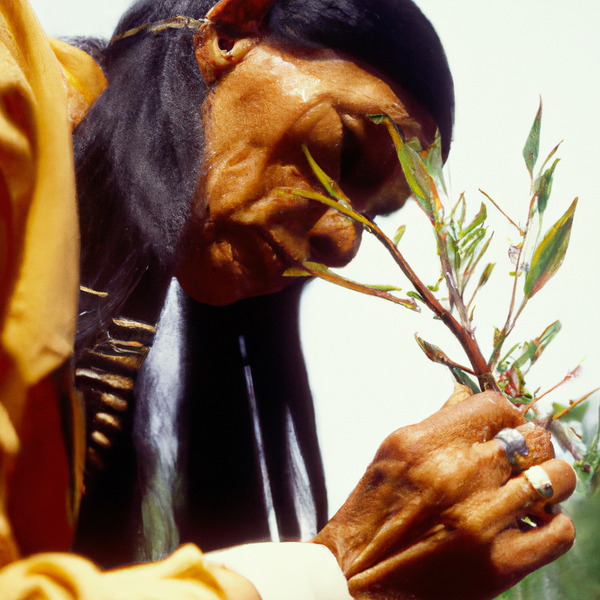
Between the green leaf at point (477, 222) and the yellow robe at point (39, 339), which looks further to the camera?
the green leaf at point (477, 222)

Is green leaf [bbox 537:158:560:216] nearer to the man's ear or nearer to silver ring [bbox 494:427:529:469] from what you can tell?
silver ring [bbox 494:427:529:469]

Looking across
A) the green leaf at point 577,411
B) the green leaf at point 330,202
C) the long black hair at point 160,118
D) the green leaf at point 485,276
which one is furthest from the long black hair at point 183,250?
the green leaf at point 577,411

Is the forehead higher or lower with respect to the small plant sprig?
higher

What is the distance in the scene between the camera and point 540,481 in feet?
1.82

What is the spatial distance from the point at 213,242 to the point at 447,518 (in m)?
0.45

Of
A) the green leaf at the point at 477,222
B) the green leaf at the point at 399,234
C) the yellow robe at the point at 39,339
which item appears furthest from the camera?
the green leaf at the point at 399,234

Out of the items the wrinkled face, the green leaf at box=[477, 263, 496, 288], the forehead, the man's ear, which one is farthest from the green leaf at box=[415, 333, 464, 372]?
the man's ear

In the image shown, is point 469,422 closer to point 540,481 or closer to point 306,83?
point 540,481

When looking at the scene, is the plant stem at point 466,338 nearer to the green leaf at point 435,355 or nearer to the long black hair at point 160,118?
the green leaf at point 435,355

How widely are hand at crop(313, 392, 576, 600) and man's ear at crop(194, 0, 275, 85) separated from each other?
0.54 m

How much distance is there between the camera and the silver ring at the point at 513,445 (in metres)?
0.57

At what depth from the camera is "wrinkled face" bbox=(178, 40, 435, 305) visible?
2.41ft

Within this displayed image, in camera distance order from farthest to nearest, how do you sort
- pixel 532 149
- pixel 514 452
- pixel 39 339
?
pixel 532 149
pixel 514 452
pixel 39 339

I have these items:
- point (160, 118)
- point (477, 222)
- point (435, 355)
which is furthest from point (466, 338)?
point (160, 118)
